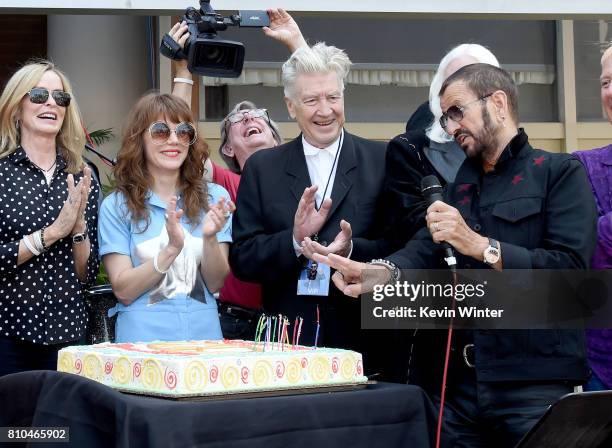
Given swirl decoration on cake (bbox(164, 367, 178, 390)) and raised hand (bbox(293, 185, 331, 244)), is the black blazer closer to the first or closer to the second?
raised hand (bbox(293, 185, 331, 244))

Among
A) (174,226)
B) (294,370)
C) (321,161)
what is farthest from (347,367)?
(321,161)

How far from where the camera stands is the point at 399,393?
2549 millimetres

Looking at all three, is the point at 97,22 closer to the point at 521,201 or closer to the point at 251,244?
the point at 251,244

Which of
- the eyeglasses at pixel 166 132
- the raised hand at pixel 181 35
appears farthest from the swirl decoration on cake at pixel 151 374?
the raised hand at pixel 181 35

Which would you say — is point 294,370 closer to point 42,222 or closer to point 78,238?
point 78,238

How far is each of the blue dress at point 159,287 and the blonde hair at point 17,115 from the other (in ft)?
1.14

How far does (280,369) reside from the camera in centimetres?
249

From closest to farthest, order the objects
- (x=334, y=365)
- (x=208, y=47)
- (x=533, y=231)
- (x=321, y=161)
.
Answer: (x=334, y=365) → (x=533, y=231) → (x=321, y=161) → (x=208, y=47)

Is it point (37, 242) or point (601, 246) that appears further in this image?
point (37, 242)

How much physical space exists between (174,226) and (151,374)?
1.12m

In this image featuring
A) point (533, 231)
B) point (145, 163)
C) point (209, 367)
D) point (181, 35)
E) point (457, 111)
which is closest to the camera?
point (209, 367)

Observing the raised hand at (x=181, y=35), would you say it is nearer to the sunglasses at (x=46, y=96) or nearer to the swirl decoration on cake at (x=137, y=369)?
the sunglasses at (x=46, y=96)

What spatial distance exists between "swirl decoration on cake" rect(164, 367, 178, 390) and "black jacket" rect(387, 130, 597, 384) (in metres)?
0.95

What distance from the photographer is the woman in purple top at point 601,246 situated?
3033 millimetres
